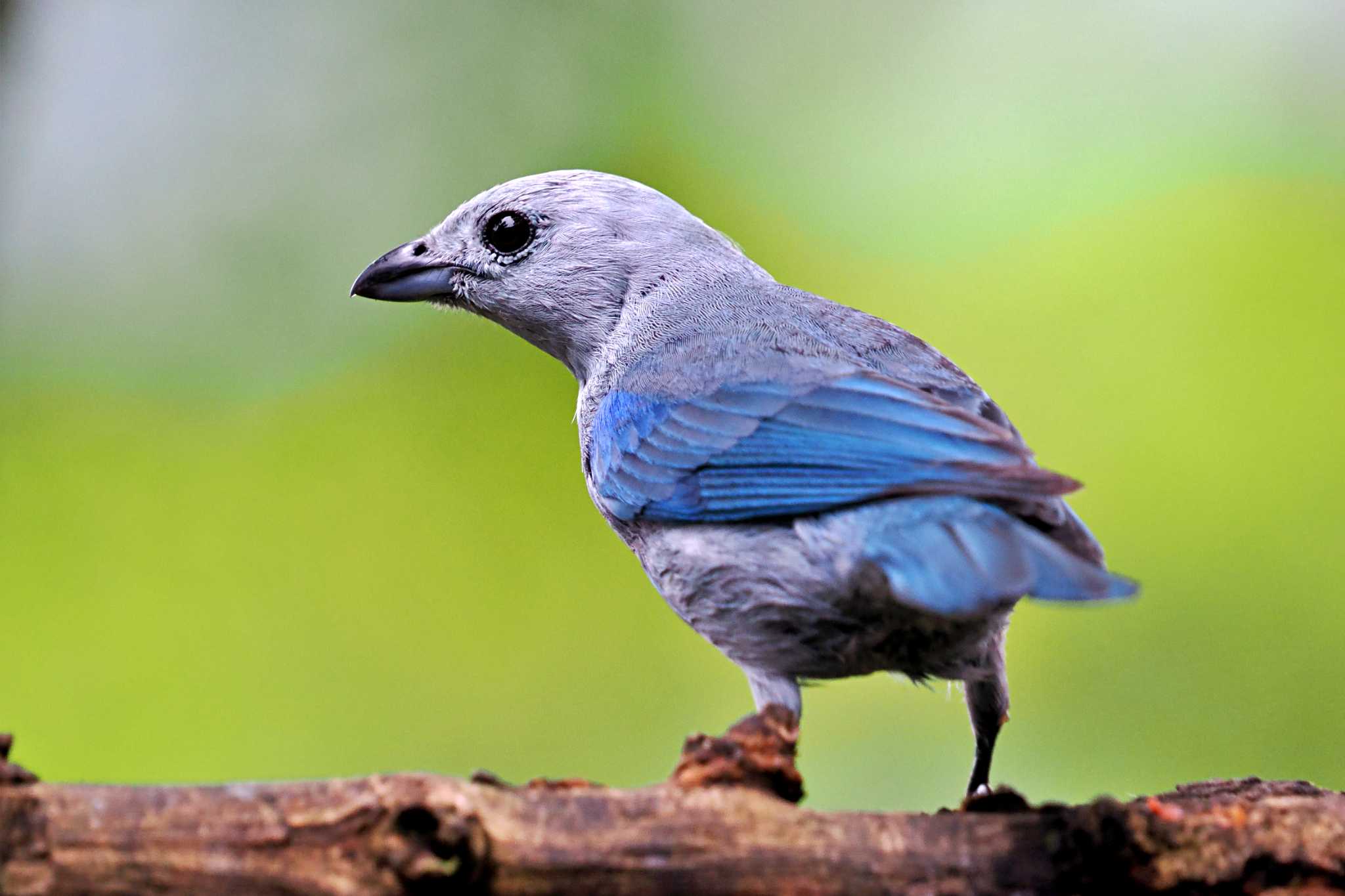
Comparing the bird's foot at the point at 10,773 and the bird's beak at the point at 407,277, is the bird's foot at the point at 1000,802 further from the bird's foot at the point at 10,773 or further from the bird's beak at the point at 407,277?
the bird's beak at the point at 407,277

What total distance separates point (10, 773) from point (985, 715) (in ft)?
8.84

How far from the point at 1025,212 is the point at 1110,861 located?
4337 millimetres

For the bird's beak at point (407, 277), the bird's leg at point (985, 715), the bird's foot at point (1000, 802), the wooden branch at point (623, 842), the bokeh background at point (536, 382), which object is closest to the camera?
the wooden branch at point (623, 842)

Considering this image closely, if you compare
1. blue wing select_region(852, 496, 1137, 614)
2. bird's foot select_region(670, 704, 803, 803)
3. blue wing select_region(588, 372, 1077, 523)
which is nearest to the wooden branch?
bird's foot select_region(670, 704, 803, 803)

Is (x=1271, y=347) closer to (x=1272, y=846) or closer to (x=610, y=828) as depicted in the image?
(x=1272, y=846)

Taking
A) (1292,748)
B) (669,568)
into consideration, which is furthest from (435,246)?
(1292,748)

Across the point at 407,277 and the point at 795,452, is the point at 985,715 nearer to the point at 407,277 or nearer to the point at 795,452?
the point at 795,452

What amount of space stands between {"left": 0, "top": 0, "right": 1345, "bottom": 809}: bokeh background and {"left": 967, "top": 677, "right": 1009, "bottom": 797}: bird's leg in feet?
4.46

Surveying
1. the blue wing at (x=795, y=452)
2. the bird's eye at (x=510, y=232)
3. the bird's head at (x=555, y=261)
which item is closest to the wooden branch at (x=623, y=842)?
the blue wing at (x=795, y=452)

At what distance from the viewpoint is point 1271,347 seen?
18.9 ft

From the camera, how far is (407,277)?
4.49 m

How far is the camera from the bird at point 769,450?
291 centimetres

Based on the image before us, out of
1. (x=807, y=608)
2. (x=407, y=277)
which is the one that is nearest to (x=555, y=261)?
(x=407, y=277)

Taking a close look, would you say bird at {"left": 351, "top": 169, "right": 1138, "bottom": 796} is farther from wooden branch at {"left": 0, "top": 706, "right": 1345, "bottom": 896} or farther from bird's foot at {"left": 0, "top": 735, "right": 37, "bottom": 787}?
bird's foot at {"left": 0, "top": 735, "right": 37, "bottom": 787}
